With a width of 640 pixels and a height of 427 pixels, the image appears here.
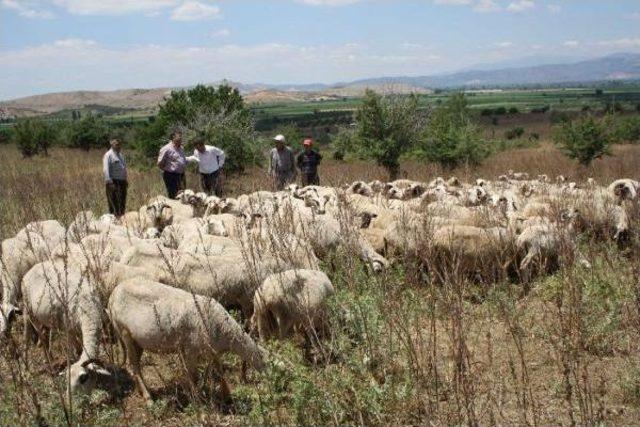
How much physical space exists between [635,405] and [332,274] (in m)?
4.78

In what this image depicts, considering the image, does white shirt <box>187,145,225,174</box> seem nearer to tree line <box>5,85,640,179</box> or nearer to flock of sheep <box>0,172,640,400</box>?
flock of sheep <box>0,172,640,400</box>

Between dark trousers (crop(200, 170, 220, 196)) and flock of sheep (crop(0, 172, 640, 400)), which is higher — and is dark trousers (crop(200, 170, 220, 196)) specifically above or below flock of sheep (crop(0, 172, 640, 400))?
above

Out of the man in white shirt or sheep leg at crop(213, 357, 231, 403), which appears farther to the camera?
the man in white shirt

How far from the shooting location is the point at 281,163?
1500 cm

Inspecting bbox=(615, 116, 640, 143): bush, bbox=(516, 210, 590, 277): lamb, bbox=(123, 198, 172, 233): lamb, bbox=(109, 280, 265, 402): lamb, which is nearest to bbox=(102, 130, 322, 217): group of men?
bbox=(123, 198, 172, 233): lamb

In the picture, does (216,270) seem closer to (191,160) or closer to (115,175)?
(115,175)

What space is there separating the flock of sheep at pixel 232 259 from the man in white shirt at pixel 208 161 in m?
1.53

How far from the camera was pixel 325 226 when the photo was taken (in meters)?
10.2

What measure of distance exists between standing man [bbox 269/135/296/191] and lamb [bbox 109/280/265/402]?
9069mm

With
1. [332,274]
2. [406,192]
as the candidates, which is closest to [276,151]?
[406,192]

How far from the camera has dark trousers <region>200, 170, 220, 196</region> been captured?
1477cm

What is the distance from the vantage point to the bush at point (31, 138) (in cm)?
4200

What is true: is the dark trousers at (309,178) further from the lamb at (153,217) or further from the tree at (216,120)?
the tree at (216,120)

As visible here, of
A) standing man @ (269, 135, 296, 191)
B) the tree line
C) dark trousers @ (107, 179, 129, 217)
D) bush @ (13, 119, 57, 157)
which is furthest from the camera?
bush @ (13, 119, 57, 157)
